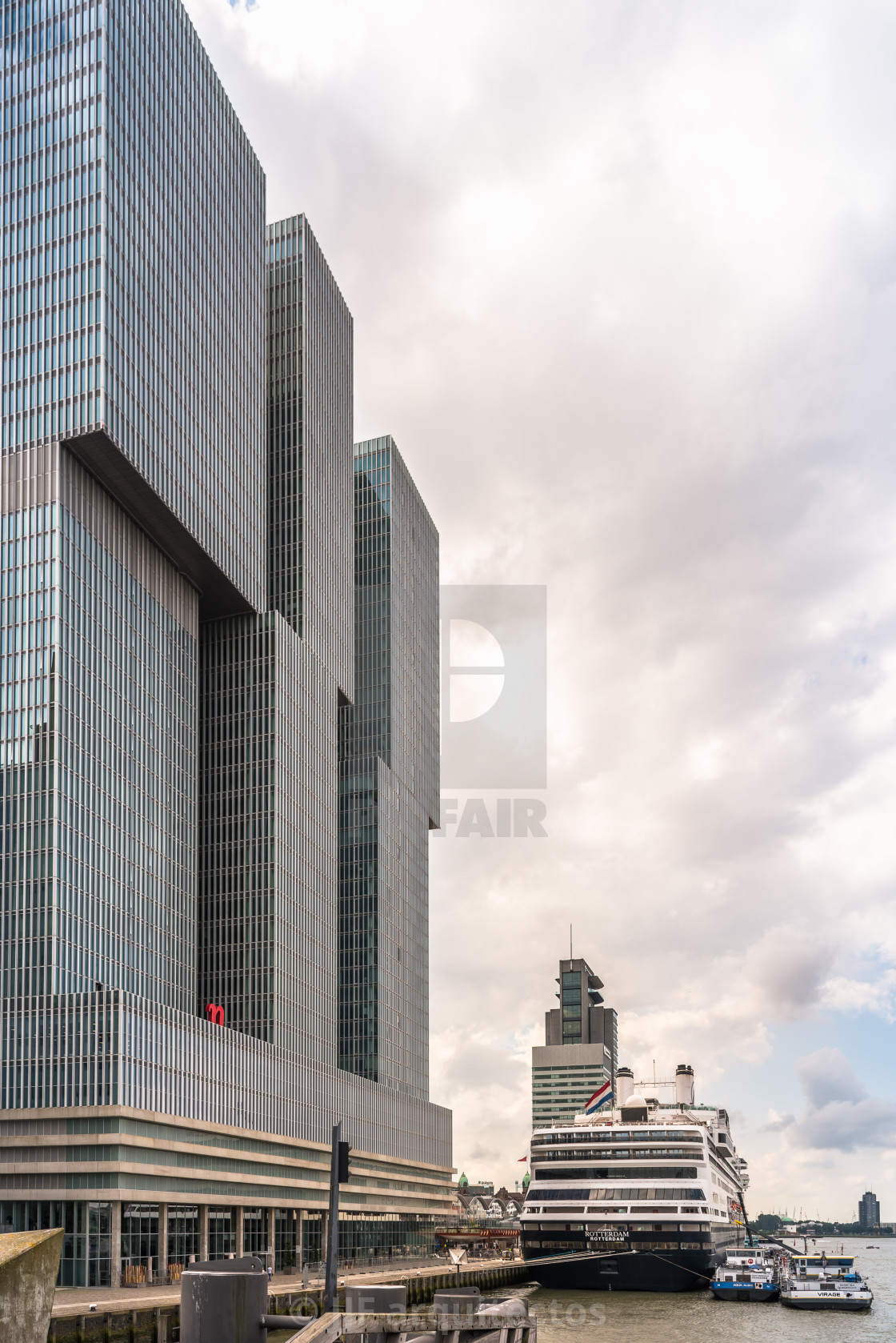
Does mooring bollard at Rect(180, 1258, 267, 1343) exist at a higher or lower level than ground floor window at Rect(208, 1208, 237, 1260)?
higher

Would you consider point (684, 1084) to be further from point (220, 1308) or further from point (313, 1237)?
point (220, 1308)

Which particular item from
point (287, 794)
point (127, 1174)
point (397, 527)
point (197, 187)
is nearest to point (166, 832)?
point (287, 794)

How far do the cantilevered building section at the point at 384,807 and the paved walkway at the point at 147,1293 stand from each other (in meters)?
54.6

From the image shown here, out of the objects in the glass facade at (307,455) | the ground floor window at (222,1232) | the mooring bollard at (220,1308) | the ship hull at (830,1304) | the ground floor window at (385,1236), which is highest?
the glass facade at (307,455)

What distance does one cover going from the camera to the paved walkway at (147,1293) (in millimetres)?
57062

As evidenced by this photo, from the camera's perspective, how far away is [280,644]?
13750 centimetres

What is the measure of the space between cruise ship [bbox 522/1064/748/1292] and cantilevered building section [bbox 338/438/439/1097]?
4180 cm

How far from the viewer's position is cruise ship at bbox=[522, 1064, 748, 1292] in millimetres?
118438

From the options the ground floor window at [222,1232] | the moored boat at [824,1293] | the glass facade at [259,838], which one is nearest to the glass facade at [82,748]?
the glass facade at [259,838]

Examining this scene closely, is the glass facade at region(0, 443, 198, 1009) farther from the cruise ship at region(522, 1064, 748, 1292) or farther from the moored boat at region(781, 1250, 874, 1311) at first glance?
the moored boat at region(781, 1250, 874, 1311)

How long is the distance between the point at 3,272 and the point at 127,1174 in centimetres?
7257

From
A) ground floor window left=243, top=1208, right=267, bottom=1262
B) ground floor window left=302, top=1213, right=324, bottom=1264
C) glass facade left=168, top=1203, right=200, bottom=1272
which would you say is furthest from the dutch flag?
glass facade left=168, top=1203, right=200, bottom=1272

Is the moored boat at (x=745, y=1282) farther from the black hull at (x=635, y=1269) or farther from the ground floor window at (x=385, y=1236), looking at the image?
the ground floor window at (x=385, y=1236)

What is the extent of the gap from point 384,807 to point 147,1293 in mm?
96068
